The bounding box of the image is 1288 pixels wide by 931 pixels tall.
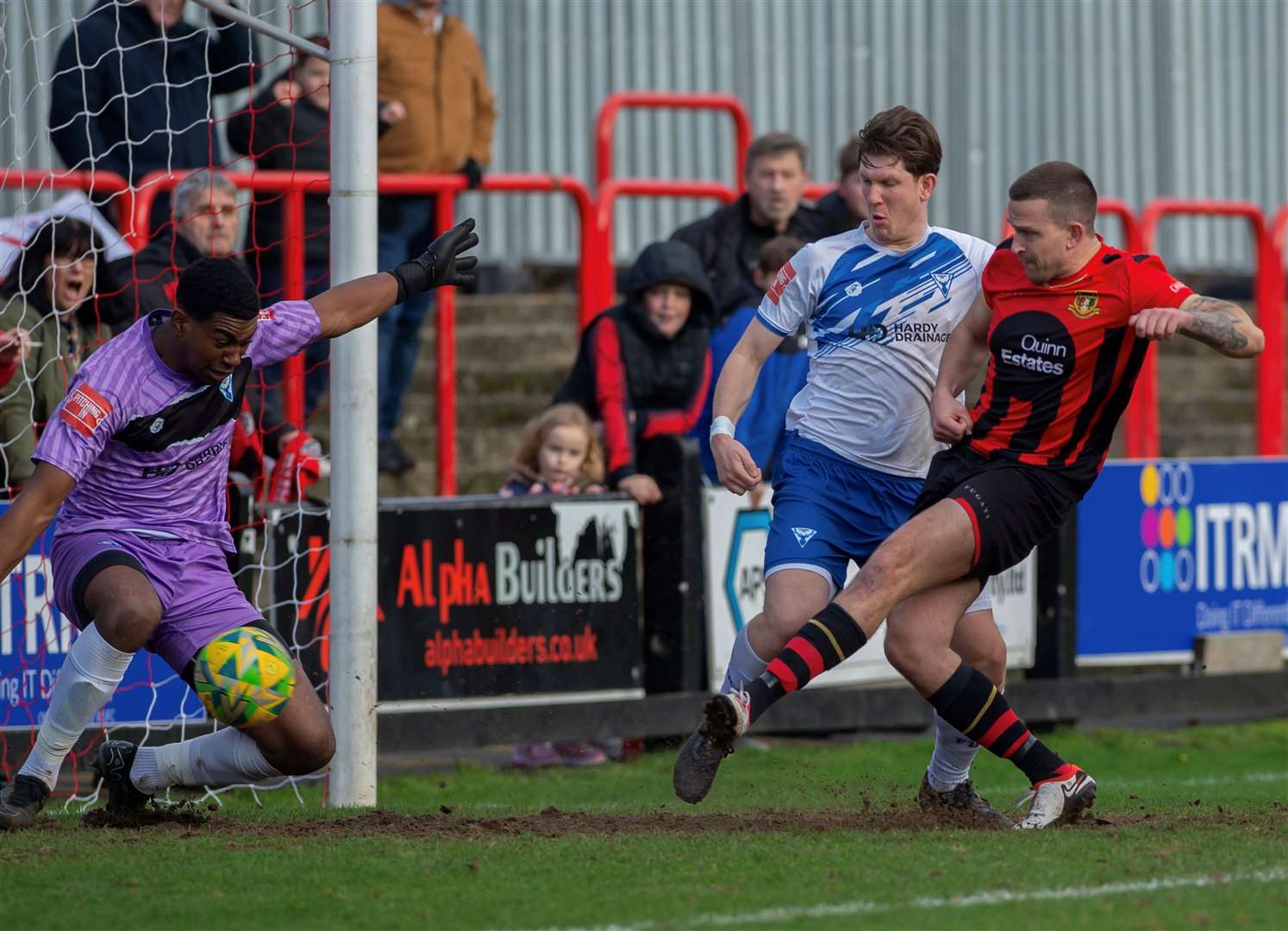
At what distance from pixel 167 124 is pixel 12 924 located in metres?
5.38

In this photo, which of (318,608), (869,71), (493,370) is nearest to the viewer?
(318,608)

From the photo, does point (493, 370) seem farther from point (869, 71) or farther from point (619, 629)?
point (869, 71)

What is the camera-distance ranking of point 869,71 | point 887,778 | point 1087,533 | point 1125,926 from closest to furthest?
1. point 1125,926
2. point 887,778
3. point 1087,533
4. point 869,71

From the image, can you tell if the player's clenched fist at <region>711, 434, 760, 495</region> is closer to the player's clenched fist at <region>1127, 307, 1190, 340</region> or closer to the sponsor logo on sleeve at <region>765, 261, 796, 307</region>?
the sponsor logo on sleeve at <region>765, 261, 796, 307</region>

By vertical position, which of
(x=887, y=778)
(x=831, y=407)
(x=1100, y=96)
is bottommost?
(x=887, y=778)

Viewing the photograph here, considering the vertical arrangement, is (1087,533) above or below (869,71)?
below

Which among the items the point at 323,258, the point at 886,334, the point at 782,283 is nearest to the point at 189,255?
the point at 323,258

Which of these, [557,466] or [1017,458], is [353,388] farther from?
[1017,458]

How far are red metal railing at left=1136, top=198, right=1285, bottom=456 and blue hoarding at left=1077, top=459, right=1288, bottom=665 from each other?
0.70m

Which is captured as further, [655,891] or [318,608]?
[318,608]

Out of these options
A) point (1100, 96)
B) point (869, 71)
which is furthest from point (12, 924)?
point (1100, 96)

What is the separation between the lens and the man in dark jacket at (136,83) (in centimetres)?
1006

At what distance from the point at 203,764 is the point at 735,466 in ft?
6.84

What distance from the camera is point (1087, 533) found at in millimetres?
A: 11422
